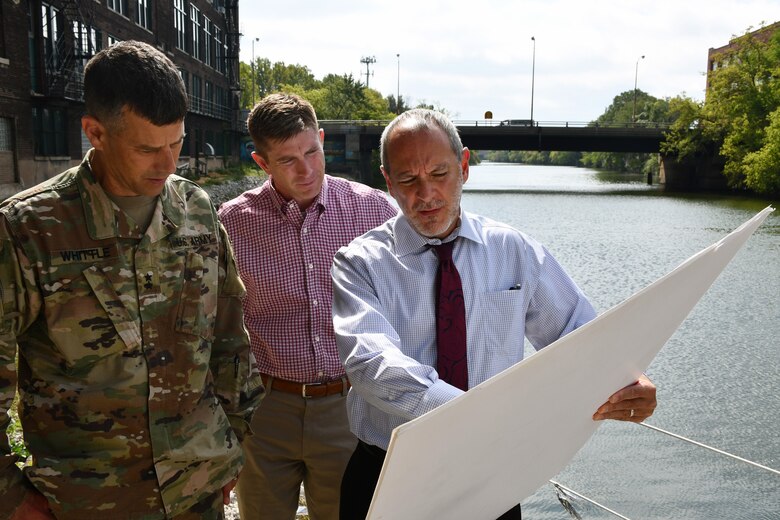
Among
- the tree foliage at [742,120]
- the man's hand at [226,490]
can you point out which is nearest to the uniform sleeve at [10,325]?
the man's hand at [226,490]

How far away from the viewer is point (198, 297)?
183cm

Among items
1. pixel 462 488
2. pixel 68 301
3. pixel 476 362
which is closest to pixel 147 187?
pixel 68 301

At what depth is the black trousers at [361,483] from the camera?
1.90 metres

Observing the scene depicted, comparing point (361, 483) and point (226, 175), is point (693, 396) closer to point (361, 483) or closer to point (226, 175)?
point (361, 483)

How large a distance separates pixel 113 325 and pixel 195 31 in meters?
36.5

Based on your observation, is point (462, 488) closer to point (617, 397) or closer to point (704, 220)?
point (617, 397)

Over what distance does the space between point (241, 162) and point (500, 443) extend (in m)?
44.3

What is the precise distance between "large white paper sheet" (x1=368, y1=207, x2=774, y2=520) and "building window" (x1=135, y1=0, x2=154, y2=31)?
92.5ft

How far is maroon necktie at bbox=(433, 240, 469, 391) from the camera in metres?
1.73

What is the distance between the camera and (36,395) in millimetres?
1624

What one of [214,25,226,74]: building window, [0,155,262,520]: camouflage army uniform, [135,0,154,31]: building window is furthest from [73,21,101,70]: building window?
[0,155,262,520]: camouflage army uniform

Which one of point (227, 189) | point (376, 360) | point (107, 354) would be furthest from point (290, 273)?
point (227, 189)

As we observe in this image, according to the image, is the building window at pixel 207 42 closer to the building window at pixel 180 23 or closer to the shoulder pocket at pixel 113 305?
the building window at pixel 180 23

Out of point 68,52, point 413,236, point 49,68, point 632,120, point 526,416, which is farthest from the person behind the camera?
point 632,120
